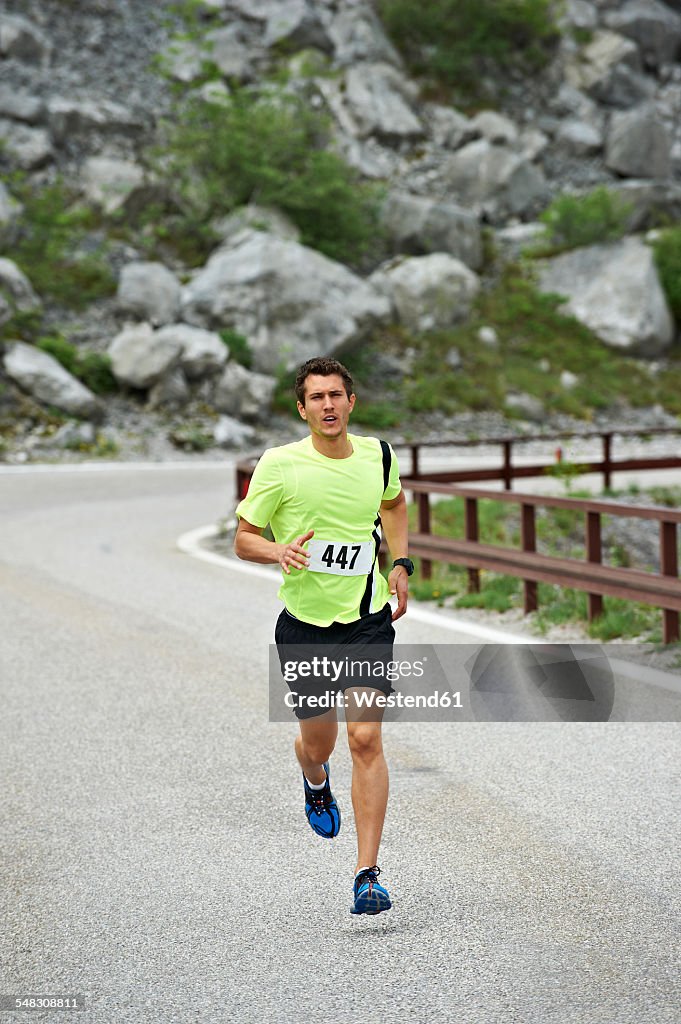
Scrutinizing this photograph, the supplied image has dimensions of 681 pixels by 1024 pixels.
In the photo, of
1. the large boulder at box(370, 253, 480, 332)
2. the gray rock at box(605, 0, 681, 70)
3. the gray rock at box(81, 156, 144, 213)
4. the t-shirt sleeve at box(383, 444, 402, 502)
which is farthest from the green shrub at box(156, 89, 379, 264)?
the t-shirt sleeve at box(383, 444, 402, 502)

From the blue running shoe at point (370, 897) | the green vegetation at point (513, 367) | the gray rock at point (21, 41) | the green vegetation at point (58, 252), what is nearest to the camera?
the blue running shoe at point (370, 897)

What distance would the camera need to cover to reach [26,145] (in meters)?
47.5

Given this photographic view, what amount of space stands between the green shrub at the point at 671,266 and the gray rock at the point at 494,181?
8757 mm

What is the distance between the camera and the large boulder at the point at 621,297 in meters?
46.4

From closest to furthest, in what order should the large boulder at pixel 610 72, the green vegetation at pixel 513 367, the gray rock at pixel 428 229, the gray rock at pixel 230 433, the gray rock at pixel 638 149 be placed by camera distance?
the gray rock at pixel 230 433 < the green vegetation at pixel 513 367 < the gray rock at pixel 428 229 < the gray rock at pixel 638 149 < the large boulder at pixel 610 72

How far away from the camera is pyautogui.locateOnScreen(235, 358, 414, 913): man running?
4453 millimetres

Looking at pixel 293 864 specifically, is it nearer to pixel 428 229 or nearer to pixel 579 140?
pixel 428 229

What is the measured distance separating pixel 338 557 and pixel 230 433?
28.2 meters

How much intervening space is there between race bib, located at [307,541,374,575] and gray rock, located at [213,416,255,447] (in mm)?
27701

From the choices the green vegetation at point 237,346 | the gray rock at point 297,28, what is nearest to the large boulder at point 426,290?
the green vegetation at point 237,346

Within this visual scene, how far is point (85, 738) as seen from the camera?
6.89 m

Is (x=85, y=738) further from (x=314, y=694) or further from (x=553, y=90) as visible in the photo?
(x=553, y=90)

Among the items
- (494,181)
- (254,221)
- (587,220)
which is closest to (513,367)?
(587,220)

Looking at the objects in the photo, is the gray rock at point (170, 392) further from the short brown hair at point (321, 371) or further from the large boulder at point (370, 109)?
the short brown hair at point (321, 371)
